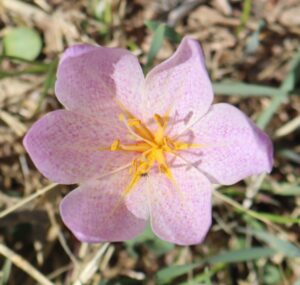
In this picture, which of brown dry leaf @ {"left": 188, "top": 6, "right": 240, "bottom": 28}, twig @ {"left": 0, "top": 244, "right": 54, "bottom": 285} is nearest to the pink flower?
twig @ {"left": 0, "top": 244, "right": 54, "bottom": 285}

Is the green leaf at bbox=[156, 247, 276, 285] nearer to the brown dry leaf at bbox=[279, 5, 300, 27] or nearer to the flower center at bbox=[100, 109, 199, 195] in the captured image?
the flower center at bbox=[100, 109, 199, 195]

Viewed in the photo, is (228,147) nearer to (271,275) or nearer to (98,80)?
(98,80)

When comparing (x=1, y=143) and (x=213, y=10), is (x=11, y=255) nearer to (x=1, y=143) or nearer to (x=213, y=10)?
(x=1, y=143)

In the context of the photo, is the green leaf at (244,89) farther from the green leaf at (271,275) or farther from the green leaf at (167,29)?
the green leaf at (271,275)

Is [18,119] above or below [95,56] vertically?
below

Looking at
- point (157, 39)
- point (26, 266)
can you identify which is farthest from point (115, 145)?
point (26, 266)

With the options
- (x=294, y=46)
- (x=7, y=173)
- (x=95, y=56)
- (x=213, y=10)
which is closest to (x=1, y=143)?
(x=7, y=173)

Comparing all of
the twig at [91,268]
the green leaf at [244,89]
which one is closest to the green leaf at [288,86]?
the green leaf at [244,89]
